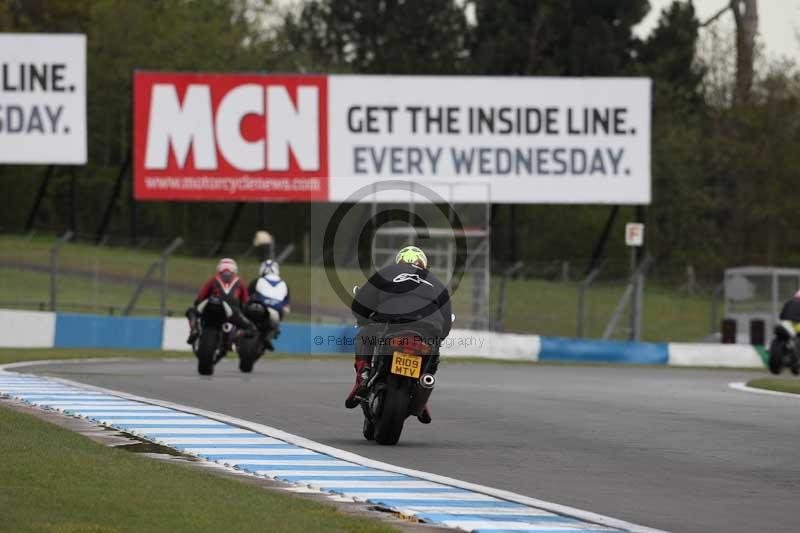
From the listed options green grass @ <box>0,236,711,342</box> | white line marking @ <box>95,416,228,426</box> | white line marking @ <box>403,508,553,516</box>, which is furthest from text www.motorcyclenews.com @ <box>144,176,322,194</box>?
white line marking @ <box>403,508,553,516</box>

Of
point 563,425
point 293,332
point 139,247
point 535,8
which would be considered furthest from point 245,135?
point 535,8

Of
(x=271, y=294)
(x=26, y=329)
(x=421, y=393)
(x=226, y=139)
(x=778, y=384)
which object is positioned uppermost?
(x=226, y=139)

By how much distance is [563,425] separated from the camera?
15.8 metres

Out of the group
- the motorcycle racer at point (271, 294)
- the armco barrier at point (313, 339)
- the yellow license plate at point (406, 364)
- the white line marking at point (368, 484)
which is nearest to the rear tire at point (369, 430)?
the yellow license plate at point (406, 364)

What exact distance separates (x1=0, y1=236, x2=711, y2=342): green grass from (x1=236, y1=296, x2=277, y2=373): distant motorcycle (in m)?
11.1

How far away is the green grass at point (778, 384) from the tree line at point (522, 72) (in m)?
35.0

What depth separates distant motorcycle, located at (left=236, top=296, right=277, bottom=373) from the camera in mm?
24047

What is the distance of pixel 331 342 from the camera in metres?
35.6

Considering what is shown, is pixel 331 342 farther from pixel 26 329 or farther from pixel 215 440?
pixel 215 440

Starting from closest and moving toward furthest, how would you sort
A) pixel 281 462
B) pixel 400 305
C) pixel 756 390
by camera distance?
pixel 281 462 < pixel 400 305 < pixel 756 390

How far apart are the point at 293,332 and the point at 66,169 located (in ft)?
133

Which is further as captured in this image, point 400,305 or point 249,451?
point 400,305

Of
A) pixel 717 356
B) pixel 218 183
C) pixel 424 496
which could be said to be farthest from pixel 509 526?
pixel 218 183

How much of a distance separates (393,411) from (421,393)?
0.35 meters
